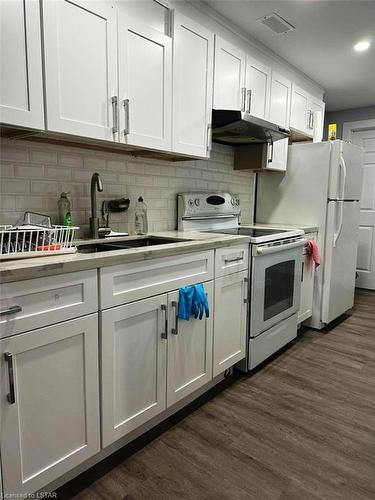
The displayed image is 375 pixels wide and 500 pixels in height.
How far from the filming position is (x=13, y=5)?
1.28m

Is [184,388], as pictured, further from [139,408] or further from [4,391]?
[4,391]

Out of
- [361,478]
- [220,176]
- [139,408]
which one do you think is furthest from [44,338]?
[220,176]

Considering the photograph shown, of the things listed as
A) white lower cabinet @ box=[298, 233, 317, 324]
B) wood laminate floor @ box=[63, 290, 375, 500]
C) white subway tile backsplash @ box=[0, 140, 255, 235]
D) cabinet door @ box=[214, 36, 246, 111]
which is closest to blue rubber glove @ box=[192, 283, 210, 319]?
wood laminate floor @ box=[63, 290, 375, 500]

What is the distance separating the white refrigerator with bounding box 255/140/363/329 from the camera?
3.01 meters

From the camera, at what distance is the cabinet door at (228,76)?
228cm

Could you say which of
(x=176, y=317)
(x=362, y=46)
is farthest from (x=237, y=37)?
(x=176, y=317)

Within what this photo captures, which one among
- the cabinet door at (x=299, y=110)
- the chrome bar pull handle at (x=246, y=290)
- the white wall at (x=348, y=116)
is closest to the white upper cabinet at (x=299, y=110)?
the cabinet door at (x=299, y=110)

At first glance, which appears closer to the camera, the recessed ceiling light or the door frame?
the recessed ceiling light

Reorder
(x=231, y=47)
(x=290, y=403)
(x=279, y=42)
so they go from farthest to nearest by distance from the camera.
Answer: (x=279, y=42) → (x=231, y=47) → (x=290, y=403)

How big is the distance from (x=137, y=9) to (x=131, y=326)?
155cm

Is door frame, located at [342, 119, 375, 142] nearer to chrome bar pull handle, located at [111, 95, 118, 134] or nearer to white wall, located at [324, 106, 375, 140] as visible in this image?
white wall, located at [324, 106, 375, 140]

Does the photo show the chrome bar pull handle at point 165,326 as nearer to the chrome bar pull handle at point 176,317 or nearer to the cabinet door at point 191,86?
the chrome bar pull handle at point 176,317

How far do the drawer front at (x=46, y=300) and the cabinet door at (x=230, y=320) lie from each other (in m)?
0.87

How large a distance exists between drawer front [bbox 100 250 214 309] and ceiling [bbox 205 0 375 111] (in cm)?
163
